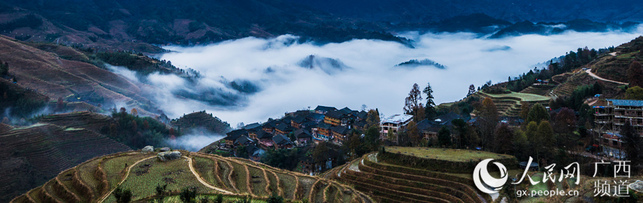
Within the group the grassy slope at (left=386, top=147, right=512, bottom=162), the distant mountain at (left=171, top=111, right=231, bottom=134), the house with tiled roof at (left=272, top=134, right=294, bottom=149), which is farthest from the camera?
the distant mountain at (left=171, top=111, right=231, bottom=134)

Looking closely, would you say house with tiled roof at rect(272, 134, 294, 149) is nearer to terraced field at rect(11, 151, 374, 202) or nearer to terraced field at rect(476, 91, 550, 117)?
terraced field at rect(476, 91, 550, 117)

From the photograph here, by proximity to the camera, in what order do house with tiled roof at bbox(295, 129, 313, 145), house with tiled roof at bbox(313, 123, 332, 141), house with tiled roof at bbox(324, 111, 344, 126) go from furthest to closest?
house with tiled roof at bbox(324, 111, 344, 126)
house with tiled roof at bbox(295, 129, 313, 145)
house with tiled roof at bbox(313, 123, 332, 141)

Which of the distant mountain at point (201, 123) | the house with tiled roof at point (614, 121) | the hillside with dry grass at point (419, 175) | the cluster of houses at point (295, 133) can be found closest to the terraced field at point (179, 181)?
the hillside with dry grass at point (419, 175)

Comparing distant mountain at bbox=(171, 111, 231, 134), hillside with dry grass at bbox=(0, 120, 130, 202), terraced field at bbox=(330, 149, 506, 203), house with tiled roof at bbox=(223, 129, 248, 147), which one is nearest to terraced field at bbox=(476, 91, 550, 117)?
terraced field at bbox=(330, 149, 506, 203)

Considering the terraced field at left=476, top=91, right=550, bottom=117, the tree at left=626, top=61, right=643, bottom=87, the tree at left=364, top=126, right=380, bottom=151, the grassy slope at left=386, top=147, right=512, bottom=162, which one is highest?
the tree at left=626, top=61, right=643, bottom=87

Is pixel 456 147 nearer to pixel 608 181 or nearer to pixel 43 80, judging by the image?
pixel 608 181

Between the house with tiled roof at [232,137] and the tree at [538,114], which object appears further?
the house with tiled roof at [232,137]

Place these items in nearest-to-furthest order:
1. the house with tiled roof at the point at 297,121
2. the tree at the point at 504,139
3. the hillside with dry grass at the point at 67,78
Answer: the tree at the point at 504,139
the house with tiled roof at the point at 297,121
the hillside with dry grass at the point at 67,78

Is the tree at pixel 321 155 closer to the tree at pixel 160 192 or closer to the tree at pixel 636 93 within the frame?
the tree at pixel 160 192
